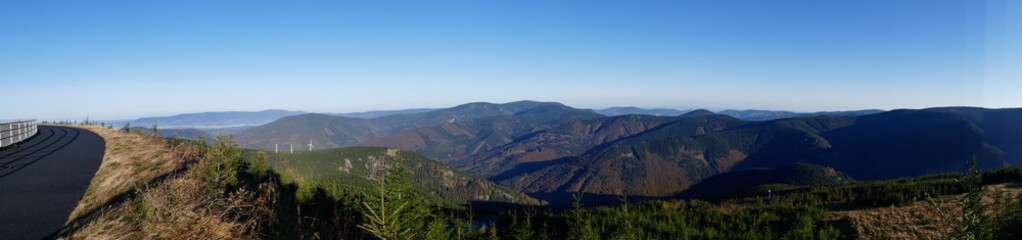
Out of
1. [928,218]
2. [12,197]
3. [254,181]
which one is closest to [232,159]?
[254,181]

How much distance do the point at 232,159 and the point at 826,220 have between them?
69.1 ft

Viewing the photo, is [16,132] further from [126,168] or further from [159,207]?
[159,207]

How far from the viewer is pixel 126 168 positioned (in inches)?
520

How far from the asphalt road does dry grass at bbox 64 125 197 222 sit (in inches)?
9.1

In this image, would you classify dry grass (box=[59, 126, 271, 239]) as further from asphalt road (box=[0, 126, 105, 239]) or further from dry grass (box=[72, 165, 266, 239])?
asphalt road (box=[0, 126, 105, 239])

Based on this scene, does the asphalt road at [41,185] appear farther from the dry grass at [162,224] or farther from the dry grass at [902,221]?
the dry grass at [902,221]

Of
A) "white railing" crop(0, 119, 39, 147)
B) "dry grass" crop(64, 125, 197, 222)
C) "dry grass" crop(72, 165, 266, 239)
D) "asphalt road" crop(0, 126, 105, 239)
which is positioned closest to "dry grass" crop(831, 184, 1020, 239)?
"dry grass" crop(72, 165, 266, 239)

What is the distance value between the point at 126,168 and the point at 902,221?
25.0m

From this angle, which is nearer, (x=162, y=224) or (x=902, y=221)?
(x=162, y=224)

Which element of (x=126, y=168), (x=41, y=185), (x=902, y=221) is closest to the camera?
(x=41, y=185)

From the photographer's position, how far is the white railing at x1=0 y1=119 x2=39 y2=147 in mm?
20625

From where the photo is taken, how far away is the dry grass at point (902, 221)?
11180 mm

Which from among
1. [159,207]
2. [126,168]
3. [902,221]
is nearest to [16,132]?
[126,168]

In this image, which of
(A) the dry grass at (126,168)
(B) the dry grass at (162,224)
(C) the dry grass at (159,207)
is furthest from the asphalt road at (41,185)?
(B) the dry grass at (162,224)
